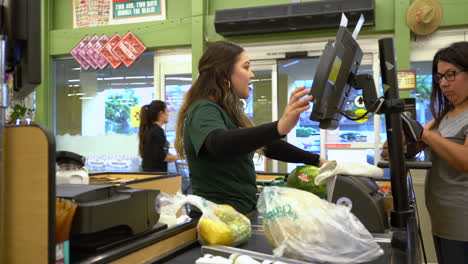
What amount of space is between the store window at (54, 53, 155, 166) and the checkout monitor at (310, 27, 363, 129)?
4.90m

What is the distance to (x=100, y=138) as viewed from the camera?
6.09m

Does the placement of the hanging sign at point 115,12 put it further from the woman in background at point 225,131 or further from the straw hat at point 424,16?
the woman in background at point 225,131

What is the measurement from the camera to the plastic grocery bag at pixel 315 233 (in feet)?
2.86

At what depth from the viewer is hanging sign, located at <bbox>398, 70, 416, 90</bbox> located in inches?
173

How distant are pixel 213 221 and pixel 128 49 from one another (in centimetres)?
504

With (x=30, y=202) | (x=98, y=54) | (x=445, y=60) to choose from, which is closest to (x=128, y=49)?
(x=98, y=54)

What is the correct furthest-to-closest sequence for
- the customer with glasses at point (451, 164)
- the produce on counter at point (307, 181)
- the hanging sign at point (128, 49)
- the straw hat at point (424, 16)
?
the hanging sign at point (128, 49) → the straw hat at point (424, 16) → the customer with glasses at point (451, 164) → the produce on counter at point (307, 181)

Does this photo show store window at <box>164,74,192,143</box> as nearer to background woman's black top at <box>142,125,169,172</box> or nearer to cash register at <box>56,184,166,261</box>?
background woman's black top at <box>142,125,169,172</box>

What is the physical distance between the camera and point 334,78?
1078 mm

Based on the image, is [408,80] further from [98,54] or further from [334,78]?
[98,54]

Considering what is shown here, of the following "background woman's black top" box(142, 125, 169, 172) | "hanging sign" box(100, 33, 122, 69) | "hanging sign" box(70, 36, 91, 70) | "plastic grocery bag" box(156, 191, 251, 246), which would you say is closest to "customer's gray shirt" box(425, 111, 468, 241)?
"plastic grocery bag" box(156, 191, 251, 246)

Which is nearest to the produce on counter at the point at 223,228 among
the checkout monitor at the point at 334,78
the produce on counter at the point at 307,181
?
the checkout monitor at the point at 334,78

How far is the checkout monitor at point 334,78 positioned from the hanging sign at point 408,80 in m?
3.52

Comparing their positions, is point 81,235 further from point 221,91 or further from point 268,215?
point 221,91
